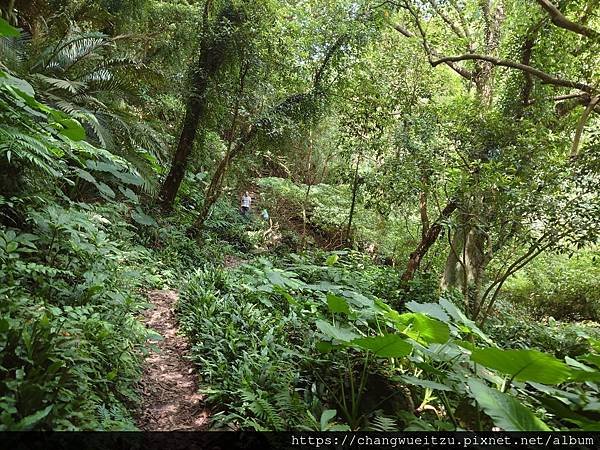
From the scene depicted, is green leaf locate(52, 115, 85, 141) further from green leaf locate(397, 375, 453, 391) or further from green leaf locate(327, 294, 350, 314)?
green leaf locate(397, 375, 453, 391)

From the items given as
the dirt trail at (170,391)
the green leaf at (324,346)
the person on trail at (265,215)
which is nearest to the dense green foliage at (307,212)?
the green leaf at (324,346)

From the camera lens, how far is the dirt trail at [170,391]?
3.16 metres

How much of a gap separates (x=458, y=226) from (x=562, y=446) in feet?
12.9

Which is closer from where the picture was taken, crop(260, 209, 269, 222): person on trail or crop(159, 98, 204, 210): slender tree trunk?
crop(159, 98, 204, 210): slender tree trunk

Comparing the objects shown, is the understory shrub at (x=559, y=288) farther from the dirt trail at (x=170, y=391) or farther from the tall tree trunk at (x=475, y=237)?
the dirt trail at (x=170, y=391)

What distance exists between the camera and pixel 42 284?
11.2 ft

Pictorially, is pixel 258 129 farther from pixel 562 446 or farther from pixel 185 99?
pixel 562 446

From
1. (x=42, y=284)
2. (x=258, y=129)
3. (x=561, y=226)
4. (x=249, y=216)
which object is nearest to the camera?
(x=42, y=284)

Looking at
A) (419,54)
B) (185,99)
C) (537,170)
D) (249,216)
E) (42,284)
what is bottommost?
(42,284)

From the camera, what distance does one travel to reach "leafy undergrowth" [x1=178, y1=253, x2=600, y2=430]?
8.70ft

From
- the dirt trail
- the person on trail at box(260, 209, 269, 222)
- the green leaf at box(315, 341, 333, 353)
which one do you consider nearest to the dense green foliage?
the green leaf at box(315, 341, 333, 353)

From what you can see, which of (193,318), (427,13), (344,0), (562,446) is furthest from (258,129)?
(562,446)

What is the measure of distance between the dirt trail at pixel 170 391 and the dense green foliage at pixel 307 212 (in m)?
0.14

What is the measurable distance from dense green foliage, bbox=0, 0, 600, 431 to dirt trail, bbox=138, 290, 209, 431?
14cm
